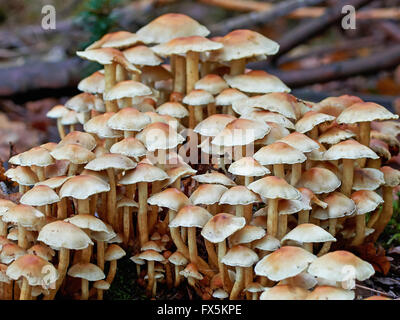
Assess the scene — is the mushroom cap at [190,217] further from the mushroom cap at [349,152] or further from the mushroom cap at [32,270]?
the mushroom cap at [349,152]

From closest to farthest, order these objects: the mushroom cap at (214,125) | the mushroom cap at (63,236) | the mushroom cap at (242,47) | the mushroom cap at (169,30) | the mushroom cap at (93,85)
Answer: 1. the mushroom cap at (63,236)
2. the mushroom cap at (214,125)
3. the mushroom cap at (242,47)
4. the mushroom cap at (93,85)
5. the mushroom cap at (169,30)

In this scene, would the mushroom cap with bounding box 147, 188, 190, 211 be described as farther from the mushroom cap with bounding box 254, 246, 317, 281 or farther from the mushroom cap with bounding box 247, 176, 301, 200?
the mushroom cap with bounding box 254, 246, 317, 281

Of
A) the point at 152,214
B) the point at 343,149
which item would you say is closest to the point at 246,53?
the point at 343,149

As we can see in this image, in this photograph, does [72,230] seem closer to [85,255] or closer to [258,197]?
[85,255]

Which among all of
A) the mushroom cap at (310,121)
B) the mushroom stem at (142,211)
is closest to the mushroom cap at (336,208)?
the mushroom cap at (310,121)

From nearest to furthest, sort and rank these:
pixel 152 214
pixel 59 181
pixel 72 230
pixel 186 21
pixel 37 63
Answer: pixel 72 230, pixel 59 181, pixel 152 214, pixel 186 21, pixel 37 63

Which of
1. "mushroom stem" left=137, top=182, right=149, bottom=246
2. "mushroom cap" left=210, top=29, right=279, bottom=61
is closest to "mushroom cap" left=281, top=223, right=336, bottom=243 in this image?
"mushroom stem" left=137, top=182, right=149, bottom=246
